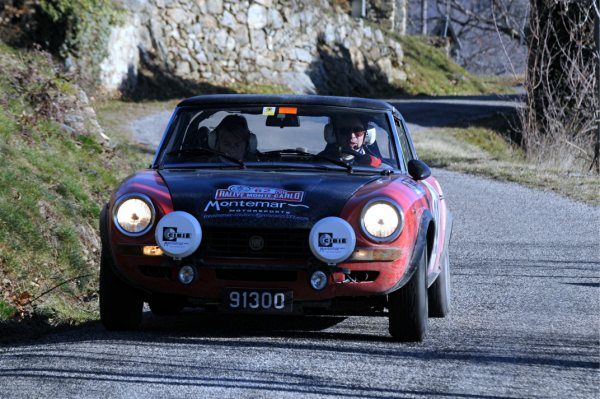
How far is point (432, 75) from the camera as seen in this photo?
48875 mm

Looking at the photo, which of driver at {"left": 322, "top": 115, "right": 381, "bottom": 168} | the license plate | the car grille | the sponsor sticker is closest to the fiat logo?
the car grille

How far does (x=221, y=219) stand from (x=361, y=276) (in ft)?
2.74

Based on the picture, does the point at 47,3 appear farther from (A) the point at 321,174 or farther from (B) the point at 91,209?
(A) the point at 321,174

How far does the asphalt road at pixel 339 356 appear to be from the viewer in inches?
230

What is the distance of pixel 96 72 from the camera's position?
28.7 metres

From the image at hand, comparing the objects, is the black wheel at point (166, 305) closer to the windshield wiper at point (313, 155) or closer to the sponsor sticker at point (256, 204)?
the sponsor sticker at point (256, 204)

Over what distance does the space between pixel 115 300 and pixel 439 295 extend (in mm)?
2206

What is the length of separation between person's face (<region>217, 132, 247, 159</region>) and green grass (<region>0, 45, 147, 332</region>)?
5.12 ft

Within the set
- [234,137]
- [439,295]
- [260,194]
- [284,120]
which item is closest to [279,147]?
[284,120]

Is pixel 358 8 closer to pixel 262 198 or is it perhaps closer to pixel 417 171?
pixel 417 171

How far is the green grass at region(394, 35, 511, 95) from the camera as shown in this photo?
47397 mm

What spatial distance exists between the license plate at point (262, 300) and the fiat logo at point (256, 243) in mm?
234

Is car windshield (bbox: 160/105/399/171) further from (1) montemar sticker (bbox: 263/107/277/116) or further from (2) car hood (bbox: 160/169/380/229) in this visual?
(2) car hood (bbox: 160/169/380/229)

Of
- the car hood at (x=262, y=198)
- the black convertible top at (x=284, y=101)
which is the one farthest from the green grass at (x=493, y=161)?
the car hood at (x=262, y=198)
